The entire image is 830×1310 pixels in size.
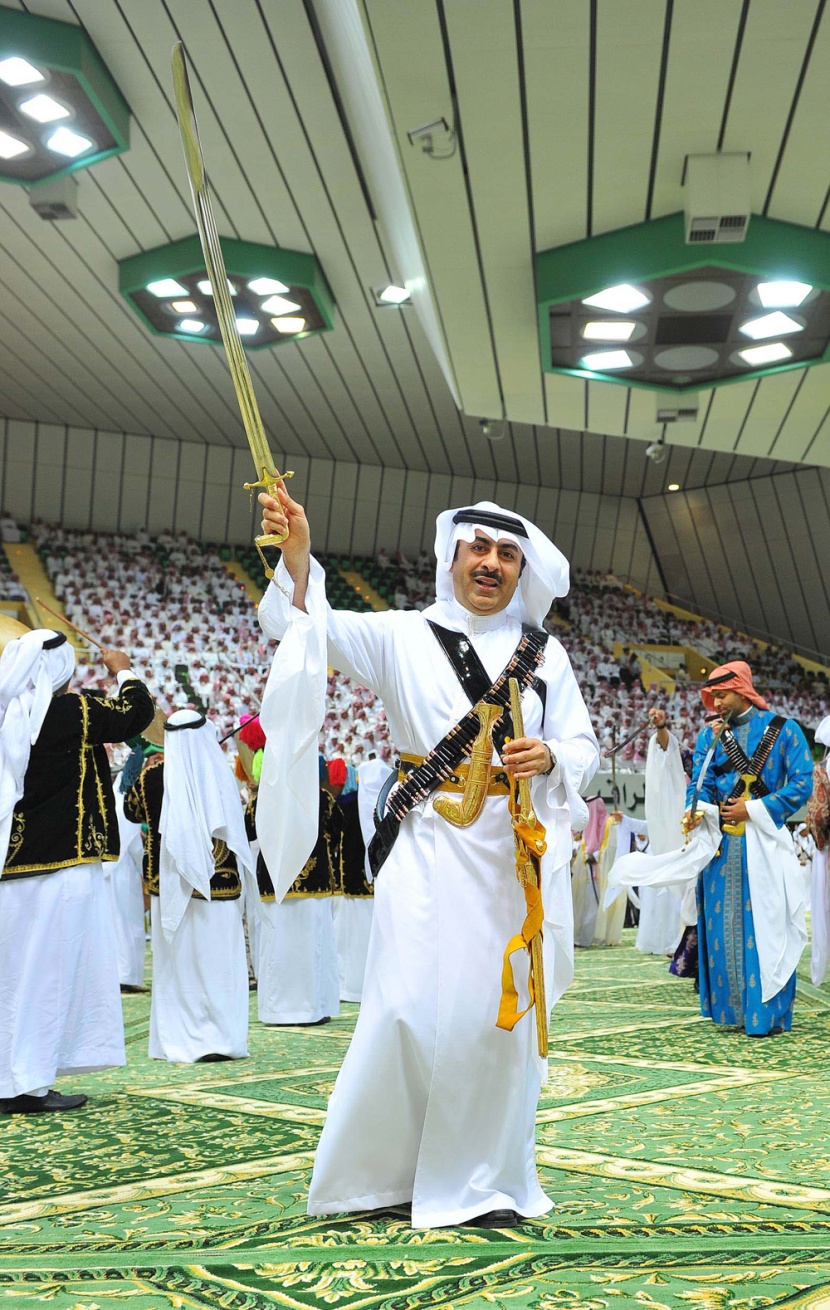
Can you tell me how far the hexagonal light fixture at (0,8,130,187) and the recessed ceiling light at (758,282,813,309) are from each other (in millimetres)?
5203

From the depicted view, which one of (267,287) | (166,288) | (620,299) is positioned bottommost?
(620,299)

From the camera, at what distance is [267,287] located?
11.9 m

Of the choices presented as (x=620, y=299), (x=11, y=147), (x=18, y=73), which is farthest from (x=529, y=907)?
(x=11, y=147)

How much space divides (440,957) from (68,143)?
9017 millimetres

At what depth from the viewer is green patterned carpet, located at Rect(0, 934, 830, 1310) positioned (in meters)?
1.95

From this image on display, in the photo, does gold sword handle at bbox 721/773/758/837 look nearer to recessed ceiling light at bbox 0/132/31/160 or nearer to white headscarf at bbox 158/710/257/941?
white headscarf at bbox 158/710/257/941

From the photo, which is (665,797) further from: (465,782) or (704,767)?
(465,782)

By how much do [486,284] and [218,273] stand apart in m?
5.26

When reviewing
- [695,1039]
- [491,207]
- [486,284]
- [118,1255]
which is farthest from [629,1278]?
[486,284]

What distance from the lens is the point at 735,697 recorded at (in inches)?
228

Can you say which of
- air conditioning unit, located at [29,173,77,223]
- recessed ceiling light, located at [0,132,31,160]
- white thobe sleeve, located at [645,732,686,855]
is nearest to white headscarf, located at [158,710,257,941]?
white thobe sleeve, located at [645,732,686,855]

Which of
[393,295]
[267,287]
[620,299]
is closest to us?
[620,299]

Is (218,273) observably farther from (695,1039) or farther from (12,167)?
(12,167)

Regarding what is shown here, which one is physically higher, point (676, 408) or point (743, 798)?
point (676, 408)
